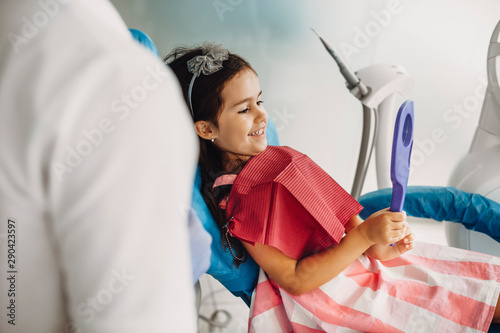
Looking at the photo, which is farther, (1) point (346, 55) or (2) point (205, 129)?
(1) point (346, 55)

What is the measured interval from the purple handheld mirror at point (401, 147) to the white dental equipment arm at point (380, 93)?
635 mm

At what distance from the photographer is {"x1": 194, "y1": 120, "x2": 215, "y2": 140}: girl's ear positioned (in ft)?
3.22

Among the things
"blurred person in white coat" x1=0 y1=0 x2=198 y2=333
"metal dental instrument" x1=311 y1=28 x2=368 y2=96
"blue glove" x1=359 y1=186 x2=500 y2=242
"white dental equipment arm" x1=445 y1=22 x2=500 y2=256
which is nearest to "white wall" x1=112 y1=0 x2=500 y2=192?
"metal dental instrument" x1=311 y1=28 x2=368 y2=96

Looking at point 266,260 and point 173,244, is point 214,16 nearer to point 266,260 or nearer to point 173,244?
point 266,260

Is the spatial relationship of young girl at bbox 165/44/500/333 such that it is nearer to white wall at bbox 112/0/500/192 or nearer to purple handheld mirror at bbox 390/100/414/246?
purple handheld mirror at bbox 390/100/414/246

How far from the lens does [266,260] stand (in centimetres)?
87

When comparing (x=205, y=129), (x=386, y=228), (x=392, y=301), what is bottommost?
(x=392, y=301)

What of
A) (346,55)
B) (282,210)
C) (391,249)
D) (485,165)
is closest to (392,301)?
(391,249)

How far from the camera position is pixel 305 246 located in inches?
36.8

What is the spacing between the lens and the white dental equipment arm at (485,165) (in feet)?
4.34

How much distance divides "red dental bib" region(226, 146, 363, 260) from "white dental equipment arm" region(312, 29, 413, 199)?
0.60 metres

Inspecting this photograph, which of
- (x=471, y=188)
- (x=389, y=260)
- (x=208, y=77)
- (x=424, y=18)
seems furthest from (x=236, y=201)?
(x=424, y=18)

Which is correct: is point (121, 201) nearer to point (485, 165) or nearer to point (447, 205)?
point (447, 205)

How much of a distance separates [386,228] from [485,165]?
2.55 feet
